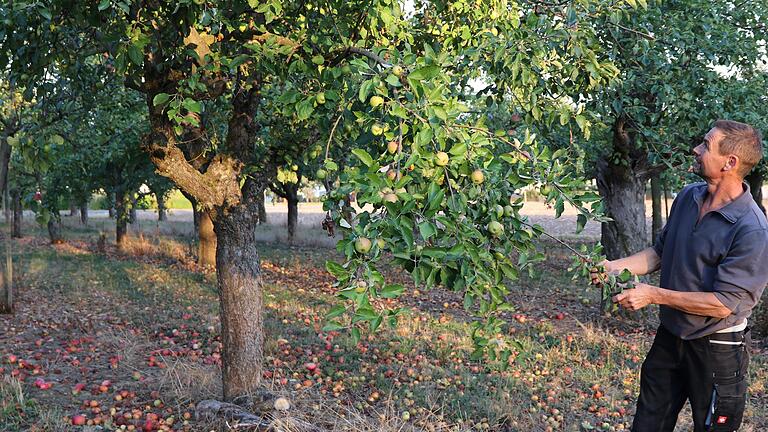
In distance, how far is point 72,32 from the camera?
4449mm

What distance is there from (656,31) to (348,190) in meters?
6.33

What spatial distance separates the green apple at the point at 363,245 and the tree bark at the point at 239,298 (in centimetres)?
286

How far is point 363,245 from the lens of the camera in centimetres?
182

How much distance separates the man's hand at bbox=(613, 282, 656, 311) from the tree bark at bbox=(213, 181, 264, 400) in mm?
2852

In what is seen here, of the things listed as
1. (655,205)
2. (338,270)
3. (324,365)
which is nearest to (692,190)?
(338,270)

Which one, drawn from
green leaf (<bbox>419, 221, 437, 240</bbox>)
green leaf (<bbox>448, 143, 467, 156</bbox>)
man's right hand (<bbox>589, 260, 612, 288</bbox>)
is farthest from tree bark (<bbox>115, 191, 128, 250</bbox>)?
green leaf (<bbox>419, 221, 437, 240</bbox>)

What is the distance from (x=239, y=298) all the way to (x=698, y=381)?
3222 millimetres

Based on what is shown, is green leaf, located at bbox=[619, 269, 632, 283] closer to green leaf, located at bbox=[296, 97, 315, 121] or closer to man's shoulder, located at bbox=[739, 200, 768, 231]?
man's shoulder, located at bbox=[739, 200, 768, 231]

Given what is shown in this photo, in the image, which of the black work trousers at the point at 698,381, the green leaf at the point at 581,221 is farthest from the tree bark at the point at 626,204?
the green leaf at the point at 581,221

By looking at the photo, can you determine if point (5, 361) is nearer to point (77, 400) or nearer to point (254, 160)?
point (77, 400)

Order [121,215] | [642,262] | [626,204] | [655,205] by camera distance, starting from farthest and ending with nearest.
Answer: [655,205] → [121,215] → [626,204] → [642,262]

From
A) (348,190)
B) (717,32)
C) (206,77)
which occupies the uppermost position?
(717,32)

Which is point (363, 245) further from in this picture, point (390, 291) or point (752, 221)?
point (752, 221)

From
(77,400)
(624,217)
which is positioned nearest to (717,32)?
(624,217)
